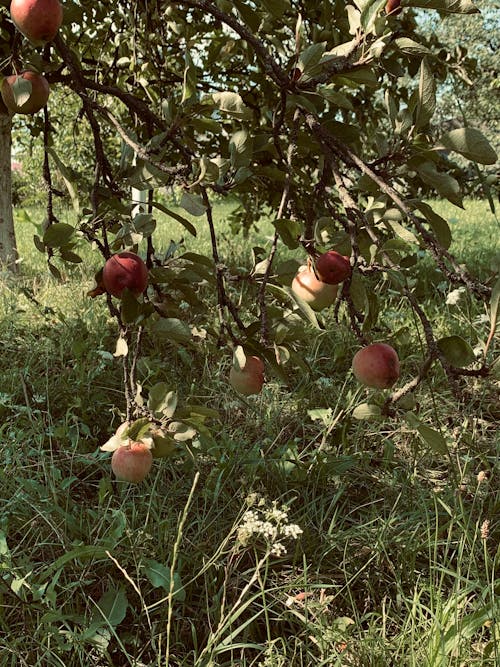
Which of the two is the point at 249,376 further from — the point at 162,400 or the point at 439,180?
the point at 439,180

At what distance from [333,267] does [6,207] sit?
10.1 ft

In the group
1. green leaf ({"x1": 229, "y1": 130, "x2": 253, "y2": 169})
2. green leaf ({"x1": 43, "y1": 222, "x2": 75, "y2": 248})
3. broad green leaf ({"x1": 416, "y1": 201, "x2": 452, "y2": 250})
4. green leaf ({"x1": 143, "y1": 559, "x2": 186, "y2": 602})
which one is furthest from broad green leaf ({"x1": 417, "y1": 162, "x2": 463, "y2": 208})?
green leaf ({"x1": 143, "y1": 559, "x2": 186, "y2": 602})

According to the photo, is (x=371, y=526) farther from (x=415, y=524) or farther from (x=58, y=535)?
(x=58, y=535)

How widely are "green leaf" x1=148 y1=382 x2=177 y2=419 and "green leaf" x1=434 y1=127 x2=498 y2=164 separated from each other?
50cm

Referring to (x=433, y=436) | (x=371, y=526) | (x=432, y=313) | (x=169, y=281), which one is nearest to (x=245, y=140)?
(x=169, y=281)

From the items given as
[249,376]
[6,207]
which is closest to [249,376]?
[249,376]

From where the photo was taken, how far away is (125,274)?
918mm

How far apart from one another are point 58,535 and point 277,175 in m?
0.89

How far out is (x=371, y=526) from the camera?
5.10ft

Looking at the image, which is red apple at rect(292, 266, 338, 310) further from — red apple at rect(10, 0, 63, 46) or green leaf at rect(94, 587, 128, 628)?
green leaf at rect(94, 587, 128, 628)

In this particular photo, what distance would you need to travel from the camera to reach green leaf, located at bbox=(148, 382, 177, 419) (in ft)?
3.15

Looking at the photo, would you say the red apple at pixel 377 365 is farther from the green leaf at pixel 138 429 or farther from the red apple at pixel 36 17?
the red apple at pixel 36 17

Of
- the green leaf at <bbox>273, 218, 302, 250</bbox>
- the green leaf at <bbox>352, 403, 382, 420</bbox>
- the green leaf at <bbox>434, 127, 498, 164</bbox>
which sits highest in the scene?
the green leaf at <bbox>434, 127, 498, 164</bbox>

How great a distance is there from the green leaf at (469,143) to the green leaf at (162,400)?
0.50 metres
